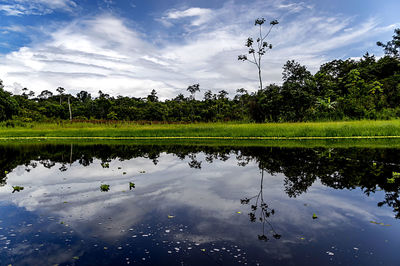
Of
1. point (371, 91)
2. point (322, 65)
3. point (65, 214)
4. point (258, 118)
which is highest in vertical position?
point (322, 65)

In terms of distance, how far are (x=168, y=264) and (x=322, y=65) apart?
63.7 meters

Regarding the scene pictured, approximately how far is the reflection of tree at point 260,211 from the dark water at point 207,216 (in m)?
0.03

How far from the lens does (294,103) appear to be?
3391 centimetres

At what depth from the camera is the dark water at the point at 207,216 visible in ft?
13.9

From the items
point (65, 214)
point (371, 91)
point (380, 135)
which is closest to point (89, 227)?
point (65, 214)

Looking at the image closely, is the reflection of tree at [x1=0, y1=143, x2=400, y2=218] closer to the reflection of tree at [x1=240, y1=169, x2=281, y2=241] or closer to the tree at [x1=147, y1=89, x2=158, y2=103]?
the reflection of tree at [x1=240, y1=169, x2=281, y2=241]

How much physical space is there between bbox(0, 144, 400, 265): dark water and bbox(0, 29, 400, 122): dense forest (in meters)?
23.9

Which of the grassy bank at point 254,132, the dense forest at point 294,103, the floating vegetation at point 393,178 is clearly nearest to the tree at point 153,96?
the dense forest at point 294,103

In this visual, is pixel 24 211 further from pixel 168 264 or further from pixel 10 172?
pixel 10 172

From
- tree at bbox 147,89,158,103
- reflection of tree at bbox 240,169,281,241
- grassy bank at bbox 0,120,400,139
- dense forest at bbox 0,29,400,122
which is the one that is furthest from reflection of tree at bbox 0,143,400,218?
tree at bbox 147,89,158,103

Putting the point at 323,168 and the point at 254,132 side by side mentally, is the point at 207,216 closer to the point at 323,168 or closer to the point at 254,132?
the point at 323,168

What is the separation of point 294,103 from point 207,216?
31.3 meters

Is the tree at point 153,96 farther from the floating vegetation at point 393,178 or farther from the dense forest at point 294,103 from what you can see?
the floating vegetation at point 393,178

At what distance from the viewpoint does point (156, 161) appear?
1369 cm
